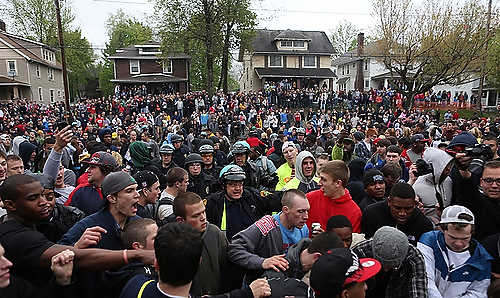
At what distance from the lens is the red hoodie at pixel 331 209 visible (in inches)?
154

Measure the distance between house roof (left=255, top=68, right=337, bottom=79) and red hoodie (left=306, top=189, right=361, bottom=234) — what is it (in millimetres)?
39491

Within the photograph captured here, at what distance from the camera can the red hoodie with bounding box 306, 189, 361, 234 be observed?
391cm

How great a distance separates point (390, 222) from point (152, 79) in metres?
41.6

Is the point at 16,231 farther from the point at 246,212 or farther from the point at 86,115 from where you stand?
the point at 86,115

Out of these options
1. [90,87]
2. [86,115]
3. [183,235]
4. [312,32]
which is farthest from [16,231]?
[90,87]

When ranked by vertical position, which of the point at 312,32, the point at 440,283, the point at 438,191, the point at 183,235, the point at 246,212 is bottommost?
the point at 440,283

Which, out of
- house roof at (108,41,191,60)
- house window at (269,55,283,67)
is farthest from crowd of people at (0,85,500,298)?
Result: house window at (269,55,283,67)

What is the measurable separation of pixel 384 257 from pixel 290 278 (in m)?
0.82

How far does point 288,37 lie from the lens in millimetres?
44594

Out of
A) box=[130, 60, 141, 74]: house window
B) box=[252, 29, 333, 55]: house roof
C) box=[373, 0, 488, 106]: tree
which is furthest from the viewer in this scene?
box=[252, 29, 333, 55]: house roof

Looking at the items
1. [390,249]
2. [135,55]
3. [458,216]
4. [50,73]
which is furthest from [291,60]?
[390,249]

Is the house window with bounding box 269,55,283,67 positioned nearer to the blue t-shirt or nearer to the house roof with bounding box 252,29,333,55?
the house roof with bounding box 252,29,333,55

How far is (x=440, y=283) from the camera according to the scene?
2.94 meters

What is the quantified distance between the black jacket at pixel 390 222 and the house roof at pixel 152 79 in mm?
40510
